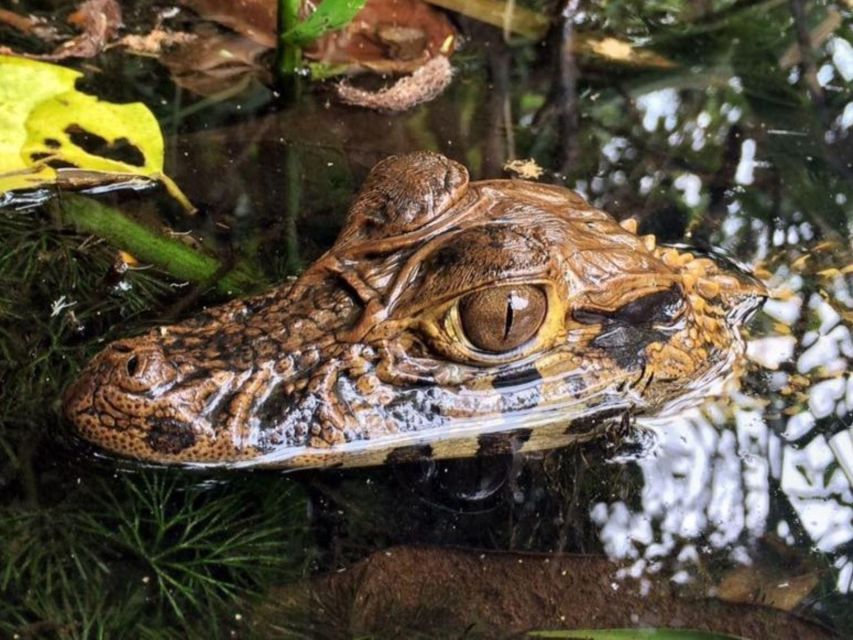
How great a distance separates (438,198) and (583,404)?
790 mm

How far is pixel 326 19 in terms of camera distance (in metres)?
4.23

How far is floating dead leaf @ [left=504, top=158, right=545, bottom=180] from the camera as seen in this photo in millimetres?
4492

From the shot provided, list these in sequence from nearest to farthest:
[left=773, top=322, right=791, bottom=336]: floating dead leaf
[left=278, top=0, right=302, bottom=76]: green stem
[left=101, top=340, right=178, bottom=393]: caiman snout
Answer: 1. [left=101, top=340, right=178, bottom=393]: caiman snout
2. [left=773, top=322, right=791, bottom=336]: floating dead leaf
3. [left=278, top=0, right=302, bottom=76]: green stem

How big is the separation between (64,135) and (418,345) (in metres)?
1.92

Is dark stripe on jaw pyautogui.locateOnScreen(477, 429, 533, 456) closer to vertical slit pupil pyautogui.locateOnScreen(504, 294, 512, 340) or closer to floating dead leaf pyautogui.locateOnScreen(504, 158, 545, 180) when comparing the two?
vertical slit pupil pyautogui.locateOnScreen(504, 294, 512, 340)

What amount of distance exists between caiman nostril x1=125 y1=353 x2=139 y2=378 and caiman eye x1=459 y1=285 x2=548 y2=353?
874 mm

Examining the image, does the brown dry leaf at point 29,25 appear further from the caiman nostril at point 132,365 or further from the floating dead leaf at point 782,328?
the floating dead leaf at point 782,328

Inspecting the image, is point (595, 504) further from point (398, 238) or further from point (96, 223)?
point (96, 223)

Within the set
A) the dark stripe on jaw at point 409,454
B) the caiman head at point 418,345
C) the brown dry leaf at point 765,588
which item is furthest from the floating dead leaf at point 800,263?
the dark stripe on jaw at point 409,454

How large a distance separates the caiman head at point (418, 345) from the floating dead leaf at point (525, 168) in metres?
1.11

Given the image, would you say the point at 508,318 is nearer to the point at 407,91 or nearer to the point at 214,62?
the point at 407,91

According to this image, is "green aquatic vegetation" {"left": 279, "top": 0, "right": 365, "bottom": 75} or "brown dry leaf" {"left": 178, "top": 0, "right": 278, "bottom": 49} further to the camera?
"brown dry leaf" {"left": 178, "top": 0, "right": 278, "bottom": 49}

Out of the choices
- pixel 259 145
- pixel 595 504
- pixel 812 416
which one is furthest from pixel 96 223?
pixel 812 416

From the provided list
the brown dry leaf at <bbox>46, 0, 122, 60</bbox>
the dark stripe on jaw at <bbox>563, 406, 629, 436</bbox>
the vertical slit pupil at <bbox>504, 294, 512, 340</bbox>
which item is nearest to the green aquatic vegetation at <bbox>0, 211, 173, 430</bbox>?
the brown dry leaf at <bbox>46, 0, 122, 60</bbox>
